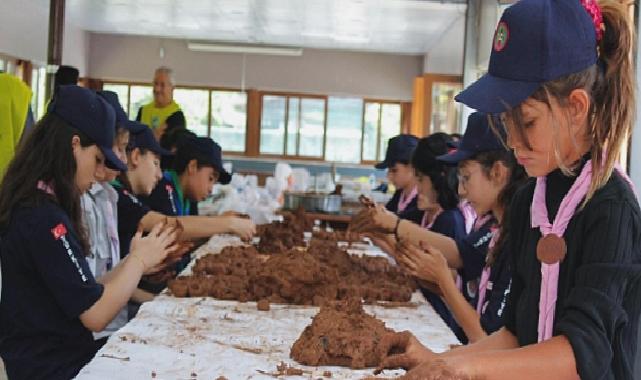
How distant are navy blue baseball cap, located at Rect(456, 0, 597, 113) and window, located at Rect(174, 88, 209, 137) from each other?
1395cm

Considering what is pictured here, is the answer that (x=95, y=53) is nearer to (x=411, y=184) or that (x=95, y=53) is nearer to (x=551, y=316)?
(x=411, y=184)

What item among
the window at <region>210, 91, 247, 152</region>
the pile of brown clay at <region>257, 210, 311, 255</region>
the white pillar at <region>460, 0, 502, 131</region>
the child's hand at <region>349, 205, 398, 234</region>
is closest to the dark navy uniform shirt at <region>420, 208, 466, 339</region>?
the child's hand at <region>349, 205, 398, 234</region>

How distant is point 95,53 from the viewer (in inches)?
564

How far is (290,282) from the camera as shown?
9.34 feet

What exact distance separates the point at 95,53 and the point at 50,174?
497 inches

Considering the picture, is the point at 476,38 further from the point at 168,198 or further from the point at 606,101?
the point at 606,101

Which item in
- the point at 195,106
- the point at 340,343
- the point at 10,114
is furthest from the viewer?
the point at 195,106

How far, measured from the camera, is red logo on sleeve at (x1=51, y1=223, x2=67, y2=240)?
7.50ft

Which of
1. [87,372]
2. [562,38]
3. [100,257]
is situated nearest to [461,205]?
[100,257]

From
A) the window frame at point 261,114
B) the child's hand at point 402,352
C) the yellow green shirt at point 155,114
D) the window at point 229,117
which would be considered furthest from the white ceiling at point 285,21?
the child's hand at point 402,352

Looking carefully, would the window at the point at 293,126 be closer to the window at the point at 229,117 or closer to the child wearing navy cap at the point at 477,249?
the window at the point at 229,117

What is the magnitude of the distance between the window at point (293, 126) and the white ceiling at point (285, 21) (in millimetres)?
1255

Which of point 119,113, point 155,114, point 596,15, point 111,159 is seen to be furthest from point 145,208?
point 155,114

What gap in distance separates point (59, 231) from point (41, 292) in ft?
0.65
